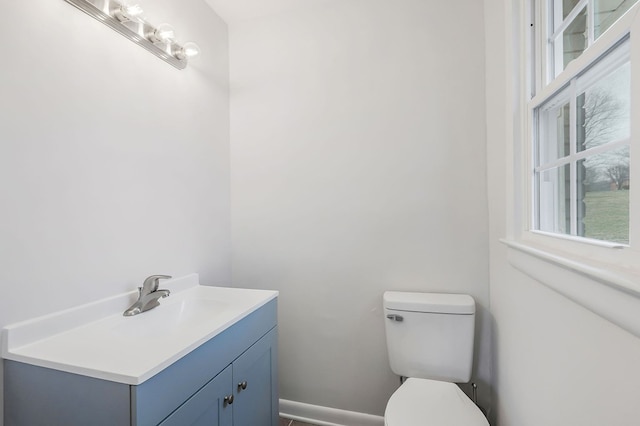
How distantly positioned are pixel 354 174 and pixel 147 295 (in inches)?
46.9

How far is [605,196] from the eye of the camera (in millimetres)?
697

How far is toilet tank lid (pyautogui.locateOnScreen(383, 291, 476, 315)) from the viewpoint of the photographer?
4.60ft

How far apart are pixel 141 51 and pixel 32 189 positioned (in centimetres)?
76

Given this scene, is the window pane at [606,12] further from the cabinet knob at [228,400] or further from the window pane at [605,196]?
the cabinet knob at [228,400]

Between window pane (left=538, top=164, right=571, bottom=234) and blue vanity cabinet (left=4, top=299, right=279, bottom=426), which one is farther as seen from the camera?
window pane (left=538, top=164, right=571, bottom=234)

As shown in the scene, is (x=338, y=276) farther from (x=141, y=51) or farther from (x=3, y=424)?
(x=141, y=51)

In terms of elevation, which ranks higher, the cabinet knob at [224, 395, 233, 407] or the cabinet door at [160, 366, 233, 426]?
the cabinet door at [160, 366, 233, 426]

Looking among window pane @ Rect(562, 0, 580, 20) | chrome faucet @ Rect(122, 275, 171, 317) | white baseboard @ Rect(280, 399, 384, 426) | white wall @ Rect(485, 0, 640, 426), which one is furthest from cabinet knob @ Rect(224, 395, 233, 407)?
window pane @ Rect(562, 0, 580, 20)

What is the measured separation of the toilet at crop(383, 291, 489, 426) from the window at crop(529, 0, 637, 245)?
1.98 ft

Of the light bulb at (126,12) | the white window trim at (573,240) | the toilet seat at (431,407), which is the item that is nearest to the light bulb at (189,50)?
the light bulb at (126,12)

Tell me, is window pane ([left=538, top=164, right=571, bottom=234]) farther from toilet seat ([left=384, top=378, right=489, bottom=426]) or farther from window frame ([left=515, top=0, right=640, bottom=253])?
toilet seat ([left=384, top=378, right=489, bottom=426])

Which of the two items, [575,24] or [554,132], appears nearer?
[575,24]

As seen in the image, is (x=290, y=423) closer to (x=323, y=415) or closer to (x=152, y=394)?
(x=323, y=415)

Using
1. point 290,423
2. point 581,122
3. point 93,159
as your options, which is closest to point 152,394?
point 93,159
